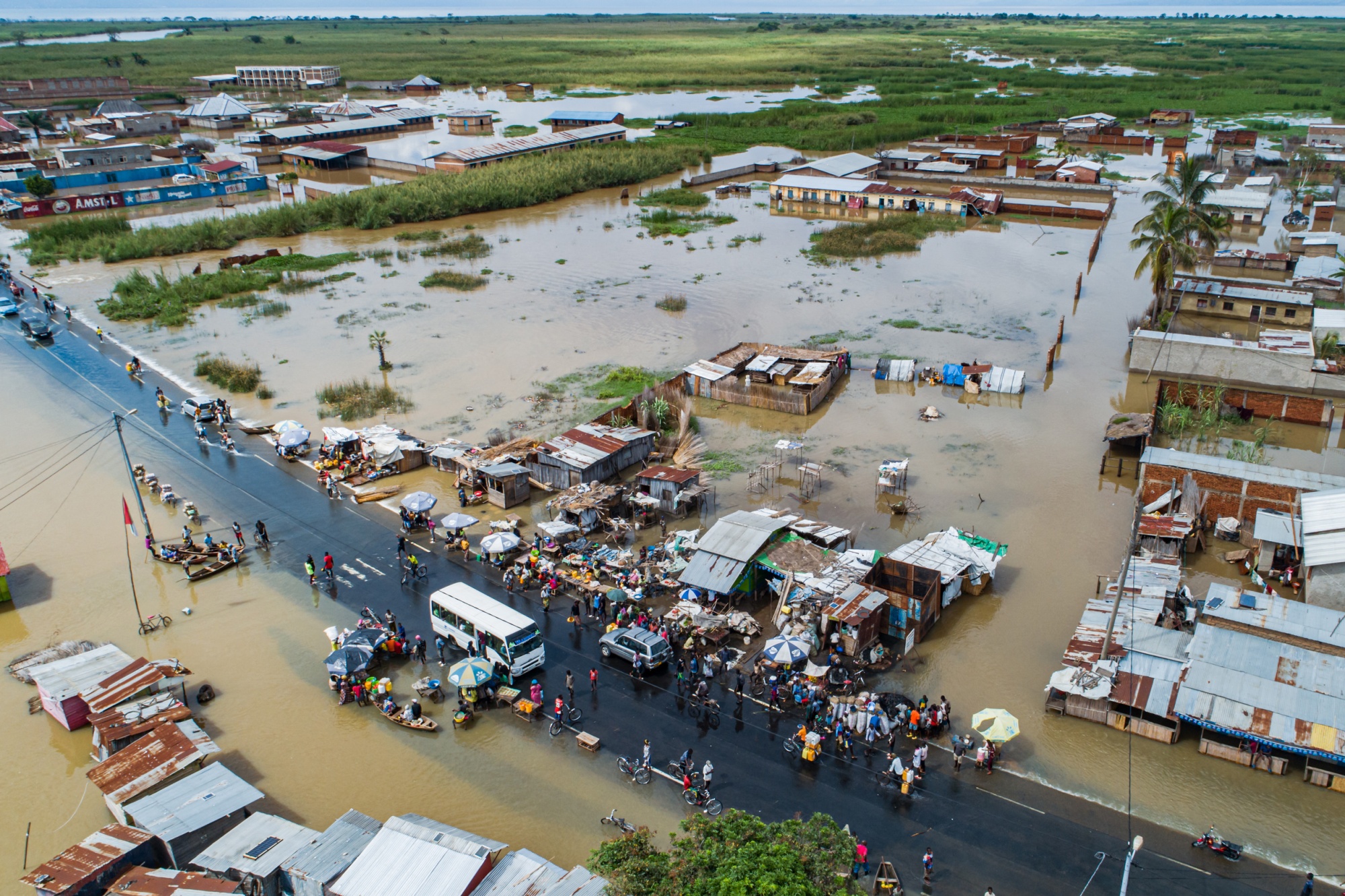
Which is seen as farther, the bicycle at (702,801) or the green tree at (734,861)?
the bicycle at (702,801)

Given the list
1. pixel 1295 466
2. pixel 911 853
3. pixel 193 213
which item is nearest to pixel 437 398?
pixel 911 853

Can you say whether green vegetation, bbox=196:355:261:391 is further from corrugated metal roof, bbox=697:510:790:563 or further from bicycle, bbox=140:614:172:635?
corrugated metal roof, bbox=697:510:790:563

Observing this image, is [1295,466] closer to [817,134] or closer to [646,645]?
[646,645]

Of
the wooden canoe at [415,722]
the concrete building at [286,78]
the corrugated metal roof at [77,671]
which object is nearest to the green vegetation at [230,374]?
the corrugated metal roof at [77,671]

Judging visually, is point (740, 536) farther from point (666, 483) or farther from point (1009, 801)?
point (1009, 801)

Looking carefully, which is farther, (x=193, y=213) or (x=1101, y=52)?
(x=1101, y=52)

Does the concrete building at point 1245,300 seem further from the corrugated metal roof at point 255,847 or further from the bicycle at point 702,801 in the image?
the corrugated metal roof at point 255,847
